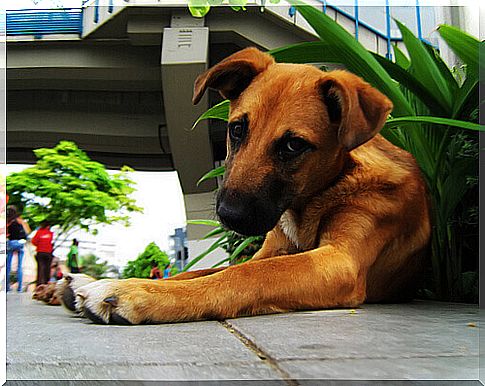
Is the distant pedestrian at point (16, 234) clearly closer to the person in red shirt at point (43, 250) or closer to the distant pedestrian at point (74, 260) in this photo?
the person in red shirt at point (43, 250)

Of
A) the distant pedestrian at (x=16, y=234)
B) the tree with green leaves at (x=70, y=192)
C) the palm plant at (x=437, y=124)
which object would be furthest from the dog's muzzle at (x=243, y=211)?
the tree with green leaves at (x=70, y=192)

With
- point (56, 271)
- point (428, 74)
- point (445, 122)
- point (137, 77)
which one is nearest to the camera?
point (445, 122)

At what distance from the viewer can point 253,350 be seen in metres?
0.46

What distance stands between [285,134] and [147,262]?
1.43 m

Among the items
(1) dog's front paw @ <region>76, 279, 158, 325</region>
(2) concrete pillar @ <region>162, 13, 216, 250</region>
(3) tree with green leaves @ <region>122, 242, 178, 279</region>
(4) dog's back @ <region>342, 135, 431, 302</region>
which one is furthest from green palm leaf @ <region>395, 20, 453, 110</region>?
(3) tree with green leaves @ <region>122, 242, 178, 279</region>

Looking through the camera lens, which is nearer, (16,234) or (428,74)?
(428,74)

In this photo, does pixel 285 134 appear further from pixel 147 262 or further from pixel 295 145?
pixel 147 262

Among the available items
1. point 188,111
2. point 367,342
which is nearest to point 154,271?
point 188,111

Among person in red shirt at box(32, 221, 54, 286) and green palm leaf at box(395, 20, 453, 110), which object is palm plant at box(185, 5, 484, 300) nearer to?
green palm leaf at box(395, 20, 453, 110)

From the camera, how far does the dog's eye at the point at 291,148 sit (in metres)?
0.83

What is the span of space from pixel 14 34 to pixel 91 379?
4.65 feet

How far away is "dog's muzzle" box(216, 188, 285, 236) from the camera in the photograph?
2.51 feet

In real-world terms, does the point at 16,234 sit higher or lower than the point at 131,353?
lower

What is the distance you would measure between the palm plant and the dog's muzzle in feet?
1.23
